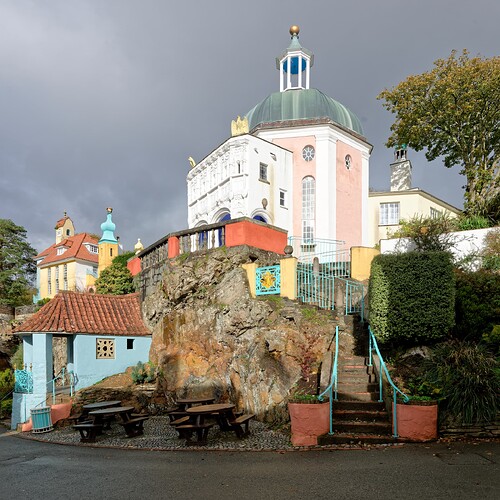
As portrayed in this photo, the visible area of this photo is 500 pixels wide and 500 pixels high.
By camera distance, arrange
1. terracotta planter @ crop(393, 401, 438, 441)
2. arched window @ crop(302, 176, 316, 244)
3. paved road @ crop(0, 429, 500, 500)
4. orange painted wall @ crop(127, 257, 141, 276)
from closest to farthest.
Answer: paved road @ crop(0, 429, 500, 500) → terracotta planter @ crop(393, 401, 438, 441) → orange painted wall @ crop(127, 257, 141, 276) → arched window @ crop(302, 176, 316, 244)

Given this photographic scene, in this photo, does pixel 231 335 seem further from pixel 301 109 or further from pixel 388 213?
pixel 388 213

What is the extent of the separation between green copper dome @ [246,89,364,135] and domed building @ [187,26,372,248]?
6 cm

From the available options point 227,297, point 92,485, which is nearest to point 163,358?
point 227,297

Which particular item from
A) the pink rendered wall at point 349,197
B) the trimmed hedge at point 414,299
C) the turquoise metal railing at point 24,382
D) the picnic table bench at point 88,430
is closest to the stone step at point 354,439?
the trimmed hedge at point 414,299

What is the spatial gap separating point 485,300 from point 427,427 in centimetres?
340

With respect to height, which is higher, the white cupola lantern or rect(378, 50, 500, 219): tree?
the white cupola lantern

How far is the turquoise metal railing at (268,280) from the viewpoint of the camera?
1209cm

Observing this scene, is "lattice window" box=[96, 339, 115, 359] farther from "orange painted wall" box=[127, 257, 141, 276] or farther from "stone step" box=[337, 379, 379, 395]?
"stone step" box=[337, 379, 379, 395]

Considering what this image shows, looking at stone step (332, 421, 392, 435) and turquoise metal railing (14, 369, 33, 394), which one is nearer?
stone step (332, 421, 392, 435)

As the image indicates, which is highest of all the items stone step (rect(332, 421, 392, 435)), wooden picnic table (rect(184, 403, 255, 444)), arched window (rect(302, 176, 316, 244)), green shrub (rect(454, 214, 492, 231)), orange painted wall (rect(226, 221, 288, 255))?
arched window (rect(302, 176, 316, 244))

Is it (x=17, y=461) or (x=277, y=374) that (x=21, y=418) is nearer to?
(x=17, y=461)

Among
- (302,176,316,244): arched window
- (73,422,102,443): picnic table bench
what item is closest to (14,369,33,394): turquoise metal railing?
(73,422,102,443): picnic table bench

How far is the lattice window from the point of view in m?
15.2

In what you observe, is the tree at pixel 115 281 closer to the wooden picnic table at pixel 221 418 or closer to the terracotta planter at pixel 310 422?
the wooden picnic table at pixel 221 418
